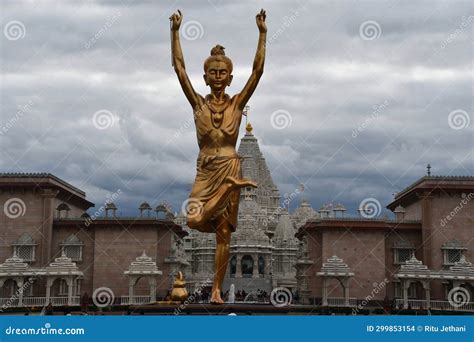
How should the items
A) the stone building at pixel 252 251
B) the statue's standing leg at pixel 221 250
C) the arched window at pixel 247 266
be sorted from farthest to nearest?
the arched window at pixel 247 266, the stone building at pixel 252 251, the statue's standing leg at pixel 221 250

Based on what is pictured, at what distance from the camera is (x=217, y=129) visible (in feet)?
44.3

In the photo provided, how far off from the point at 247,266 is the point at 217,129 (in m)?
47.2

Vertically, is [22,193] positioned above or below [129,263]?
above

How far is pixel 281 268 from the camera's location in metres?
60.2

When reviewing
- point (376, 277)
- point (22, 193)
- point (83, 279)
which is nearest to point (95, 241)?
point (83, 279)

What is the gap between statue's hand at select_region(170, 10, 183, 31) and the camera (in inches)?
538

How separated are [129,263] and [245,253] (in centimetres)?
1960

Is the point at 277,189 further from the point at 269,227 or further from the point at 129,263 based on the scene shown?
the point at 129,263

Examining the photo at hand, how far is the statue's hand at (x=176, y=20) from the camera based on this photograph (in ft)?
44.8

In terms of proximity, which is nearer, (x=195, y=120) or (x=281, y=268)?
(x=195, y=120)

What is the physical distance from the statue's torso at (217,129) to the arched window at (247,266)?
45177 mm

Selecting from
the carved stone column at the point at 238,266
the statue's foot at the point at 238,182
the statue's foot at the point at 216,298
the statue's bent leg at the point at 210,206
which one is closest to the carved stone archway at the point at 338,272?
the carved stone column at the point at 238,266

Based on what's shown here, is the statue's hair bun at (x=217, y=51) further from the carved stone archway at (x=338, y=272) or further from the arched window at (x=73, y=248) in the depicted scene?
the arched window at (x=73, y=248)

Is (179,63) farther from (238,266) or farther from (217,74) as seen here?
(238,266)
